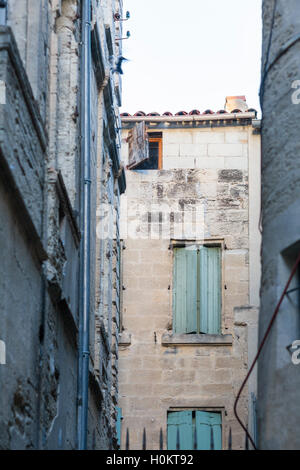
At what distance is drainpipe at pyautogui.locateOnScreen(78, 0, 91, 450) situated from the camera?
12984mm

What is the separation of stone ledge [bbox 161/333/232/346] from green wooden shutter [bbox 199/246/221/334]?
0.16m

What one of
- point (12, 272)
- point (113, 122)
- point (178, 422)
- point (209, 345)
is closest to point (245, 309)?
point (209, 345)

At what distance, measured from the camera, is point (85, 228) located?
13.7 metres

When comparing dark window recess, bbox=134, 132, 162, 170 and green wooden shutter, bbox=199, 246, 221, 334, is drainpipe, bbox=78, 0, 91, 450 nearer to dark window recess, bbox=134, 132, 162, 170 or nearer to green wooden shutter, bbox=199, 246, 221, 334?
green wooden shutter, bbox=199, 246, 221, 334

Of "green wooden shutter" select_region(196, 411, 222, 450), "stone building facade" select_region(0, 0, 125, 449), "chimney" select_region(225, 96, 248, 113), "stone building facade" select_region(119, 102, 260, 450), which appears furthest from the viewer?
"chimney" select_region(225, 96, 248, 113)

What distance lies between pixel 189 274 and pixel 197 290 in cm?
35

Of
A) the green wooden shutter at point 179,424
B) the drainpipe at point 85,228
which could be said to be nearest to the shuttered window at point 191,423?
the green wooden shutter at point 179,424

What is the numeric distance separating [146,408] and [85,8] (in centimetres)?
876

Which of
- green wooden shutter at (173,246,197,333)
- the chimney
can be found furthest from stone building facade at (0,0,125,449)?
the chimney

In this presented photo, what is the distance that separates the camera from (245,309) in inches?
864

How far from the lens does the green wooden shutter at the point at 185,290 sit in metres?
22.1

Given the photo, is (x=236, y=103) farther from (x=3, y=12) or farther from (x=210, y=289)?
(x=3, y=12)

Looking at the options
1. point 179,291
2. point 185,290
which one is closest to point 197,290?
point 185,290

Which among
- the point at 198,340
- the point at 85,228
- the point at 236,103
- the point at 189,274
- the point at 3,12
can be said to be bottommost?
the point at 198,340
